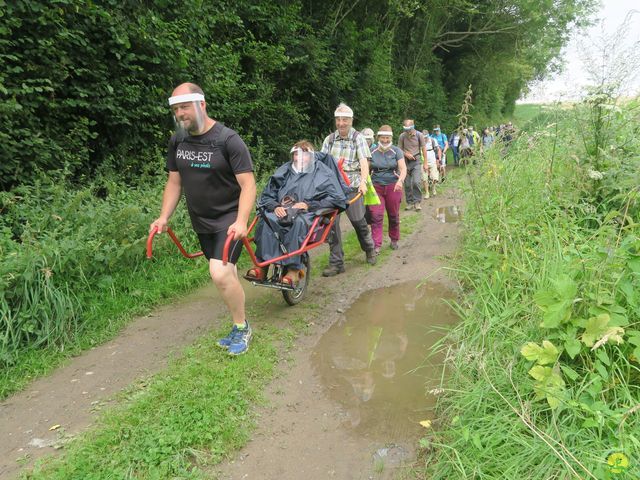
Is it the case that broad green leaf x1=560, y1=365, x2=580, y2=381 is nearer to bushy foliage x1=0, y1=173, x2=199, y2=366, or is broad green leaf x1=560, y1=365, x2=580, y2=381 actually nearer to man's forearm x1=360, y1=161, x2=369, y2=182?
man's forearm x1=360, y1=161, x2=369, y2=182

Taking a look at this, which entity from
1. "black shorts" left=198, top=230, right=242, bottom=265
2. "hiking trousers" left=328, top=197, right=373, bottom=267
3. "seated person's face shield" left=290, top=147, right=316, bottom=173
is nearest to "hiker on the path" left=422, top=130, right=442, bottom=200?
"hiking trousers" left=328, top=197, right=373, bottom=267

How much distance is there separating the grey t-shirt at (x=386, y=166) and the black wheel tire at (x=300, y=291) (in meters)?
2.38

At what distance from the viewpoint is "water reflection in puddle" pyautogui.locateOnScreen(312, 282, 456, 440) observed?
3.12 metres

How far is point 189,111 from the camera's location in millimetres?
3516

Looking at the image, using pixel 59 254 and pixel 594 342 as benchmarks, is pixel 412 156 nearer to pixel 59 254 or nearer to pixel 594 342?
pixel 59 254

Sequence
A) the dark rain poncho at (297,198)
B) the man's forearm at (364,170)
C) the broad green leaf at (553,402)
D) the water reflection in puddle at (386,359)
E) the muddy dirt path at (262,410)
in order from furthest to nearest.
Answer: the man's forearm at (364,170) < the dark rain poncho at (297,198) < the water reflection in puddle at (386,359) < the muddy dirt path at (262,410) < the broad green leaf at (553,402)

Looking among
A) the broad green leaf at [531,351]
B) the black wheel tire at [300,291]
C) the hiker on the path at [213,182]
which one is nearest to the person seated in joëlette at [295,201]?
the black wheel tire at [300,291]

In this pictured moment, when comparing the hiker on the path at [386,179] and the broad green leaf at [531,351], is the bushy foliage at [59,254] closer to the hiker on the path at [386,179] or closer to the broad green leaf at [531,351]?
the hiker on the path at [386,179]

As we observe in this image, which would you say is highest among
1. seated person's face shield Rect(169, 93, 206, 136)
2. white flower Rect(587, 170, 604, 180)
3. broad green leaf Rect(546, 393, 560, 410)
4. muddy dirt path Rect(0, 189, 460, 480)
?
seated person's face shield Rect(169, 93, 206, 136)

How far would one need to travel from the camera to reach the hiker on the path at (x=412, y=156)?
9961mm

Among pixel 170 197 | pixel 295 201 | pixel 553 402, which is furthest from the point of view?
pixel 295 201

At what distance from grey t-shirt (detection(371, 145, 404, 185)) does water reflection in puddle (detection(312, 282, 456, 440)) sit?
2193mm

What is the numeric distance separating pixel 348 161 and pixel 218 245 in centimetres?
275

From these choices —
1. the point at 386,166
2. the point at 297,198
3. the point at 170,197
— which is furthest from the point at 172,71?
the point at 170,197
